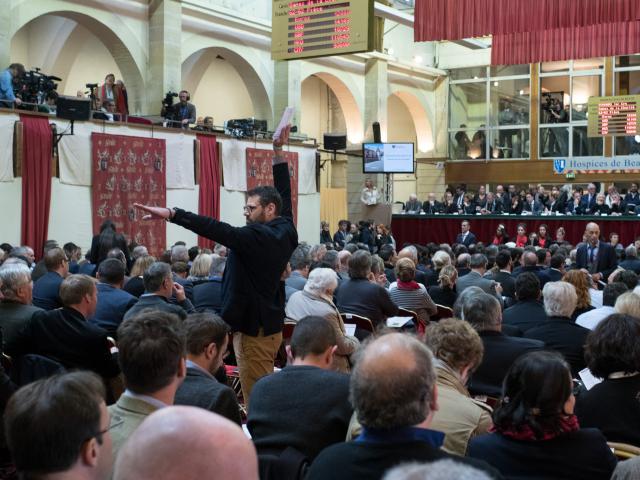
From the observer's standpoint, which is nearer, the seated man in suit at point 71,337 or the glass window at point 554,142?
the seated man in suit at point 71,337

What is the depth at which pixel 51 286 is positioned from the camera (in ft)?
20.9

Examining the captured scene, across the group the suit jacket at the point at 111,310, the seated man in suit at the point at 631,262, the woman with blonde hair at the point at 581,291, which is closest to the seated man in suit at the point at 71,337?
the suit jacket at the point at 111,310

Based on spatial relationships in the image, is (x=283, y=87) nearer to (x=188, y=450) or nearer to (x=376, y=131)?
(x=376, y=131)

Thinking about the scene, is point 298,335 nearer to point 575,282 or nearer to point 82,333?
point 82,333

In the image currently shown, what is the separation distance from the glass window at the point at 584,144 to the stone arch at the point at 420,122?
175 inches

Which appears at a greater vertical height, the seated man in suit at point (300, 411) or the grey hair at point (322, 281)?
the grey hair at point (322, 281)

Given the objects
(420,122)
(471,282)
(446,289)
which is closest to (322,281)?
(446,289)

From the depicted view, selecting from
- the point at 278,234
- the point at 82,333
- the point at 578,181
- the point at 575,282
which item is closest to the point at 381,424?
the point at 278,234

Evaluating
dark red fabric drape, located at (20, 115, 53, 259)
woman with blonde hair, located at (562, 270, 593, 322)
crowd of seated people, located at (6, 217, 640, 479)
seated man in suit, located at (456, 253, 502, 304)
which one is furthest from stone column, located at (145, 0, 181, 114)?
woman with blonde hair, located at (562, 270, 593, 322)

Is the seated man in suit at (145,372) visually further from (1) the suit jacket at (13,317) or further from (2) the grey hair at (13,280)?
(2) the grey hair at (13,280)

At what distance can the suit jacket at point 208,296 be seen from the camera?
6.40 meters

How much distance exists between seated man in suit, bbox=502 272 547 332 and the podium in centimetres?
1563

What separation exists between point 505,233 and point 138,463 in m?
17.7

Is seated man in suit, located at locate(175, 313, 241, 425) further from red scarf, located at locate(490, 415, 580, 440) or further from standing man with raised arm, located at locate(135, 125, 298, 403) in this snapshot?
red scarf, located at locate(490, 415, 580, 440)
